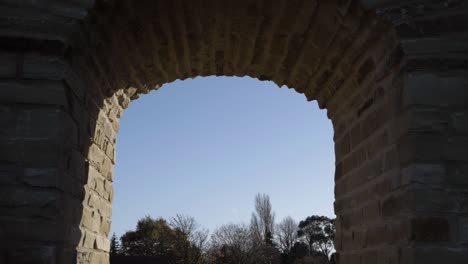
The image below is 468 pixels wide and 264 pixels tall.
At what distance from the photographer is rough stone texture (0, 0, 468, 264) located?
118 inches

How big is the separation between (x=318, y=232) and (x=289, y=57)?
5019 centimetres

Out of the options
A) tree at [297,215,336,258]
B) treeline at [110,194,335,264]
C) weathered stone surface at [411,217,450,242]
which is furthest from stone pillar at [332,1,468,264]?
tree at [297,215,336,258]

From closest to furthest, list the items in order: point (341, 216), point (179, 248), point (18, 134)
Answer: point (18, 134) < point (341, 216) < point (179, 248)

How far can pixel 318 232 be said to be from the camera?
5284cm

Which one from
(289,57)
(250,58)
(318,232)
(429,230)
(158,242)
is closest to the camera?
(429,230)

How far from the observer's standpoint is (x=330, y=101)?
16.0ft

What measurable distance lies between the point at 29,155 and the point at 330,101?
286cm

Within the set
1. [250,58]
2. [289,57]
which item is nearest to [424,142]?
[289,57]

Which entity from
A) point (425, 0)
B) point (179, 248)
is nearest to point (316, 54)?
point (425, 0)

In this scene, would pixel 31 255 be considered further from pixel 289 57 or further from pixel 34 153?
pixel 289 57

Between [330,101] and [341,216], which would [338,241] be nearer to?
[341,216]

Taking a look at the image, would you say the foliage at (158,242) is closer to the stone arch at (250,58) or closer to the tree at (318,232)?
the tree at (318,232)

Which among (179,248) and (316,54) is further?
(179,248)

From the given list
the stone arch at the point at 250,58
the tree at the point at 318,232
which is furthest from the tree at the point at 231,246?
the stone arch at the point at 250,58
